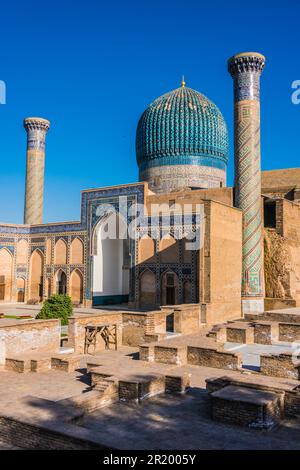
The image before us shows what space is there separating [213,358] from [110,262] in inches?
547

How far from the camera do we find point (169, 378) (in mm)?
7098

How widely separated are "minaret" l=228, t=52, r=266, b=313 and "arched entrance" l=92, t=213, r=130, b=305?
225 inches

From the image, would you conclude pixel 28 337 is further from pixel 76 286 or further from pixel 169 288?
pixel 76 286

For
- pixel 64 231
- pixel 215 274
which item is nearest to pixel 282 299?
pixel 215 274

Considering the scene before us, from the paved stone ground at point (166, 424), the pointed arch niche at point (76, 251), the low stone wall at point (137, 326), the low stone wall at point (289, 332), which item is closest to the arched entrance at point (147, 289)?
the pointed arch niche at point (76, 251)

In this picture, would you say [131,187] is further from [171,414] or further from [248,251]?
[171,414]

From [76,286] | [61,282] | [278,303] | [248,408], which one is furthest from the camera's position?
[61,282]

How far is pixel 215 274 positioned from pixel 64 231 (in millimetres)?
9705

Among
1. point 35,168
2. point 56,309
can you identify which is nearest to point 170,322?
point 56,309

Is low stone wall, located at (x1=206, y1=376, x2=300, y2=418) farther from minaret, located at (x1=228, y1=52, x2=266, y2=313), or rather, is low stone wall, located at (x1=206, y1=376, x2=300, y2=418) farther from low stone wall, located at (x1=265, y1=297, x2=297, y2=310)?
minaret, located at (x1=228, y1=52, x2=266, y2=313)

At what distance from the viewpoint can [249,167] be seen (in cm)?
1802

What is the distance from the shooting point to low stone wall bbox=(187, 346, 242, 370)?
8.81 m

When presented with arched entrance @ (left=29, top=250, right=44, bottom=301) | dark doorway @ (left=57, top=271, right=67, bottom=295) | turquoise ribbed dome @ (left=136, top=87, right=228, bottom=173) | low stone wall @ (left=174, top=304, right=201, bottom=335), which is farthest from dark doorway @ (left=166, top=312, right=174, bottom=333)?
turquoise ribbed dome @ (left=136, top=87, right=228, bottom=173)

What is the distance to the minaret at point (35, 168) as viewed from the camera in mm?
26375
